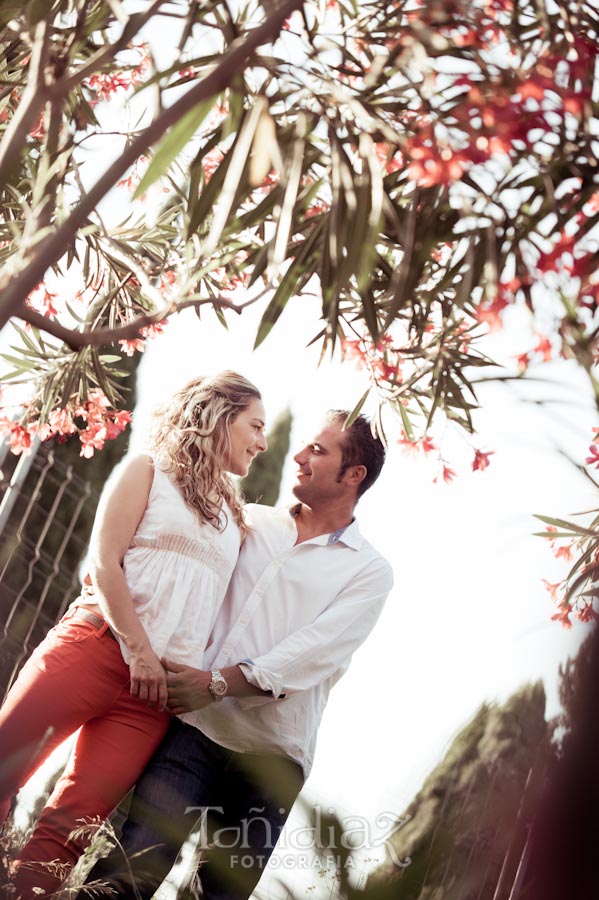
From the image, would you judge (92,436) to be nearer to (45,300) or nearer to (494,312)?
(45,300)

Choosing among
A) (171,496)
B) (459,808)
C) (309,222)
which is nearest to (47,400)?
(171,496)

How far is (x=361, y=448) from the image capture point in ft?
8.27

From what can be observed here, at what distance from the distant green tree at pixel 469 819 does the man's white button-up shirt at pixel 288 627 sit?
1511mm

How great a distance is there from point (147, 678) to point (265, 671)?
0.32 meters

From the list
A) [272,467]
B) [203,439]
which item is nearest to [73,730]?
[203,439]

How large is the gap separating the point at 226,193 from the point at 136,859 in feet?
4.63

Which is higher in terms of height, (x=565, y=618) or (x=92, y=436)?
(x=92, y=436)

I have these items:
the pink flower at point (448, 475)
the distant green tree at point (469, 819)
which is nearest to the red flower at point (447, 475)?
the pink flower at point (448, 475)

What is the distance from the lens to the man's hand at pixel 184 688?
6.39ft

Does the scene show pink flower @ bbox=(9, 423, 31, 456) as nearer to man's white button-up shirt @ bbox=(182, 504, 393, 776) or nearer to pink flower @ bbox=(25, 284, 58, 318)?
pink flower @ bbox=(25, 284, 58, 318)

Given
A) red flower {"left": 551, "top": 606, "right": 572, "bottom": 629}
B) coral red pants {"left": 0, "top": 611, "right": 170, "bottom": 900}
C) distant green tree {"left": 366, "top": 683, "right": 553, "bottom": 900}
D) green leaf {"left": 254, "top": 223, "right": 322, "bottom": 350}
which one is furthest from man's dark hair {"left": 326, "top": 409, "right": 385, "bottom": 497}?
distant green tree {"left": 366, "top": 683, "right": 553, "bottom": 900}

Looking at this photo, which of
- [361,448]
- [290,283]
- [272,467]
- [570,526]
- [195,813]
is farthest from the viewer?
[272,467]

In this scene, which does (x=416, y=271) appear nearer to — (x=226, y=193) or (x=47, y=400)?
(x=226, y=193)

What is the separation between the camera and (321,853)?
0.48m
